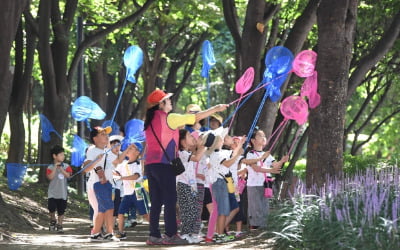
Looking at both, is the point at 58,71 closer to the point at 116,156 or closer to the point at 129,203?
the point at 129,203

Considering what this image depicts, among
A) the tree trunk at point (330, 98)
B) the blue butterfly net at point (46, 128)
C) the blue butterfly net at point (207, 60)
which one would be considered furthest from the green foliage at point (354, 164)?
the blue butterfly net at point (46, 128)

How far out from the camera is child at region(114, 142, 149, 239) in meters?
14.6

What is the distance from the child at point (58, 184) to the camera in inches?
660

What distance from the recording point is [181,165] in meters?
11.9

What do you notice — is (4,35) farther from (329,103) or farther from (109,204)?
(329,103)

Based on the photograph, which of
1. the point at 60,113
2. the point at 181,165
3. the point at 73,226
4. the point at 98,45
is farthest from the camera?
the point at 98,45

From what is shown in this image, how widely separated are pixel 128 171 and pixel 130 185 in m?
0.43

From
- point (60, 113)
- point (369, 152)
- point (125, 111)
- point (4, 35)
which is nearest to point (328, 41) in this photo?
point (4, 35)

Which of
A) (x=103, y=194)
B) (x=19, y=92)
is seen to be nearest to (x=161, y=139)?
(x=103, y=194)

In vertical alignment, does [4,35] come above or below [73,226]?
above

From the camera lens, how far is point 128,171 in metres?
15.6

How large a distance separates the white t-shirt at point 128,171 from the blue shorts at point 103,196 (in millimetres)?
2072

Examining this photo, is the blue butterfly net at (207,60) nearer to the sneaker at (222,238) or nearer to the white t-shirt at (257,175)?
the white t-shirt at (257,175)

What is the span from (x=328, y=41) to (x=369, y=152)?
35354mm
